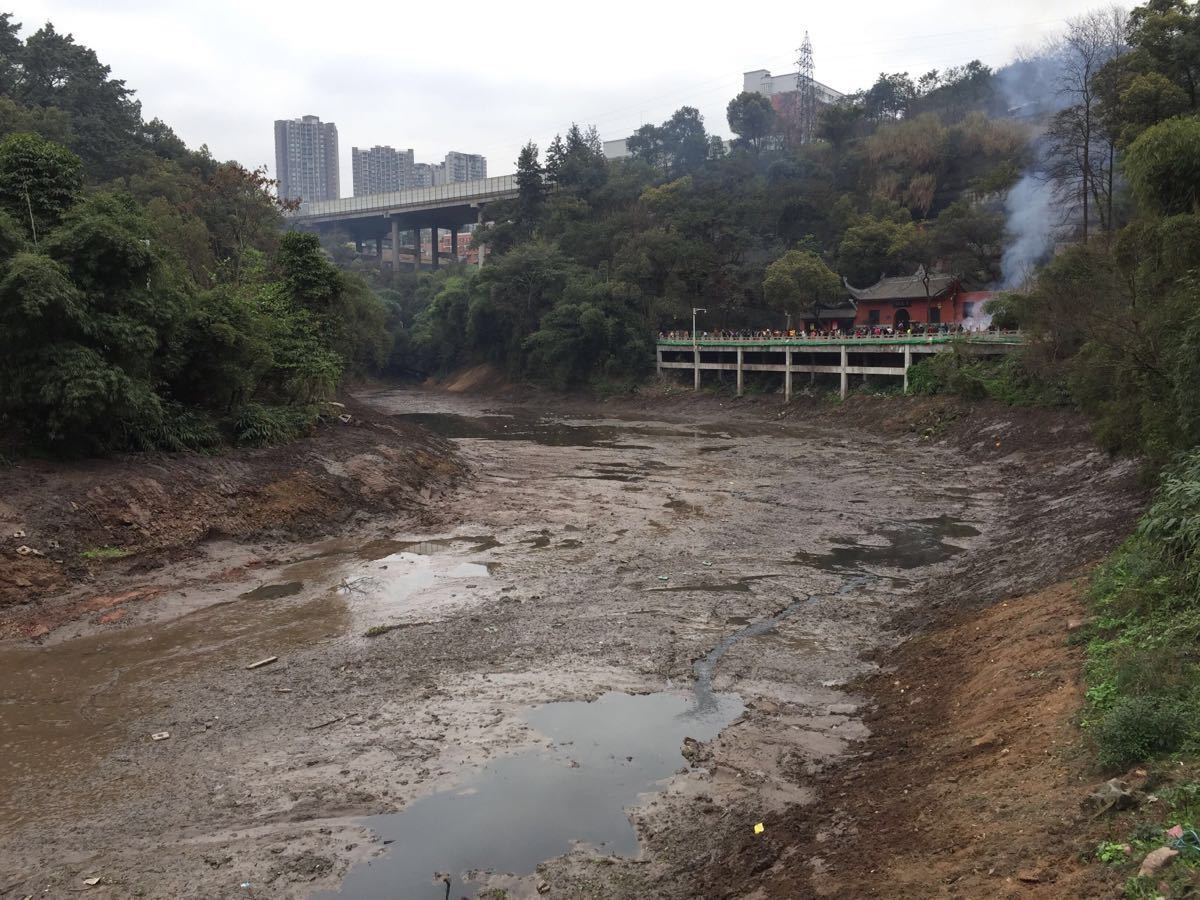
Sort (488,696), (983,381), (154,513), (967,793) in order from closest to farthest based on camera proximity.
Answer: (967,793) < (488,696) < (154,513) < (983,381)

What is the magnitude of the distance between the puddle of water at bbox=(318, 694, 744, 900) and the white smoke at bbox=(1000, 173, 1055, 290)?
162 feet

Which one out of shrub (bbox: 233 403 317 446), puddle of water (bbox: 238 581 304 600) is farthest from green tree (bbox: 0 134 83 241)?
puddle of water (bbox: 238 581 304 600)

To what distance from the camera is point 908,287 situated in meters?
59.2

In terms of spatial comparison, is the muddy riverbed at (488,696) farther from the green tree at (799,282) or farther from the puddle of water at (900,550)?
the green tree at (799,282)

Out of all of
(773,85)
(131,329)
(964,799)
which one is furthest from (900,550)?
(773,85)

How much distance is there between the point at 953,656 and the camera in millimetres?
12641

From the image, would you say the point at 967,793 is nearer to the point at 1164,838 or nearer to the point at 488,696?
the point at 1164,838

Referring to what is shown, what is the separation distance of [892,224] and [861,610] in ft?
177

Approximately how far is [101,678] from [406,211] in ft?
320

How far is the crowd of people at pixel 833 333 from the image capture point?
5134 centimetres

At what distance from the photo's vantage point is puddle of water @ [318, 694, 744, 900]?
8.49 meters

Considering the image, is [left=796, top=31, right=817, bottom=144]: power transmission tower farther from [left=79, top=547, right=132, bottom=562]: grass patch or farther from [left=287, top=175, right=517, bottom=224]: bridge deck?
[left=79, top=547, right=132, bottom=562]: grass patch

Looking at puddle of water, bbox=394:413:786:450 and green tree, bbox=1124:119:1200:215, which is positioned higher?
green tree, bbox=1124:119:1200:215

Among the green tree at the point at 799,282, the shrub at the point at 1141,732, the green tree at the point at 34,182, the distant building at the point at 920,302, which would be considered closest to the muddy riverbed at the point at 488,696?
the shrub at the point at 1141,732
